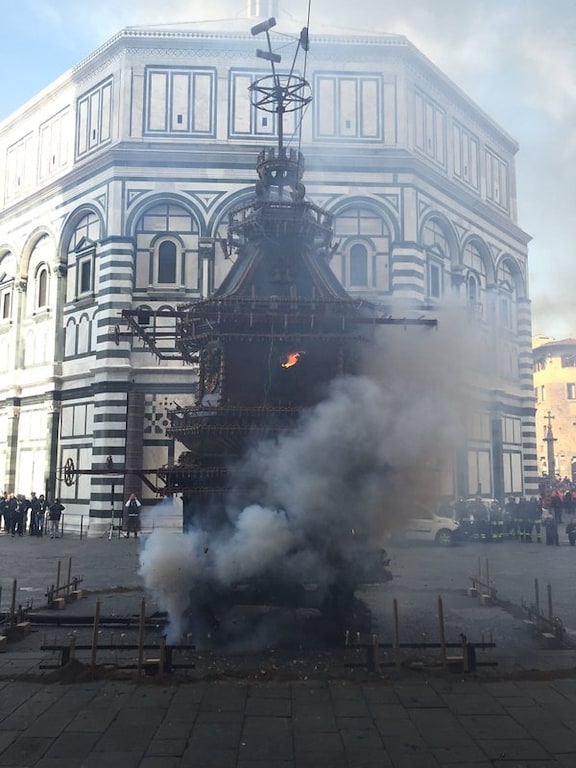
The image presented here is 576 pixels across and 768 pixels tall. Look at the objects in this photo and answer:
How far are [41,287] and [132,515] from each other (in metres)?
12.3

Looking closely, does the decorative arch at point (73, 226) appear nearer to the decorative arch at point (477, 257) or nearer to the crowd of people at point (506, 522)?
the decorative arch at point (477, 257)

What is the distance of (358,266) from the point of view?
83.5ft

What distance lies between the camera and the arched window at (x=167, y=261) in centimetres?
2531

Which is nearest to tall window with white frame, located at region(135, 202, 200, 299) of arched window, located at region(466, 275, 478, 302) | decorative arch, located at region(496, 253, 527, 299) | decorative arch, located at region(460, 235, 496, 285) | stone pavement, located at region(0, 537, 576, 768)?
decorative arch, located at region(460, 235, 496, 285)

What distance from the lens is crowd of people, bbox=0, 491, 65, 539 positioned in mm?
24500

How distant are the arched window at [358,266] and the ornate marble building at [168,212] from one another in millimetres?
59

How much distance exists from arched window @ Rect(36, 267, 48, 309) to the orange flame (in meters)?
21.9

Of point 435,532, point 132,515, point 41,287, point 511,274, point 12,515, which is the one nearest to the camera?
point 435,532

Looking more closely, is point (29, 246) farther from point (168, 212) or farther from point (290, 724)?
point (290, 724)

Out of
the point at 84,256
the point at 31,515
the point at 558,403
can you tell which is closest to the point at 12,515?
the point at 31,515

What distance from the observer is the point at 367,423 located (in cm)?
938

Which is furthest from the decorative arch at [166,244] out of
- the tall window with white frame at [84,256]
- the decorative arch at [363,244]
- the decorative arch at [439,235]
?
the decorative arch at [439,235]

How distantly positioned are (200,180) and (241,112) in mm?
3312

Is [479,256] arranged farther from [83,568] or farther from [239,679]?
[239,679]
